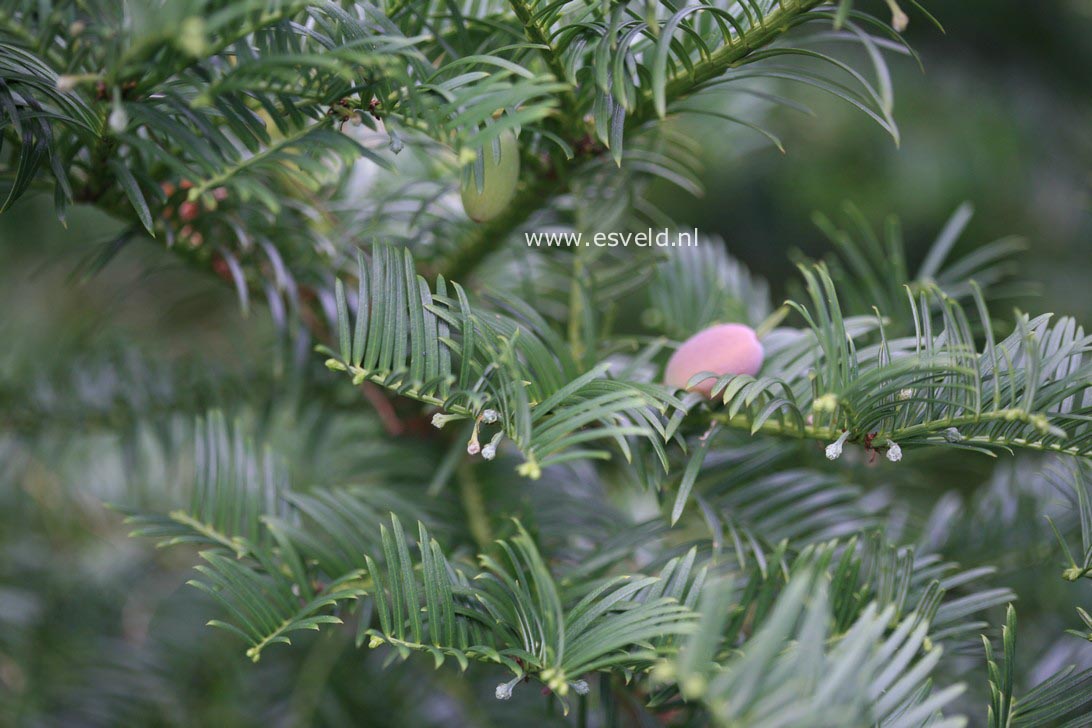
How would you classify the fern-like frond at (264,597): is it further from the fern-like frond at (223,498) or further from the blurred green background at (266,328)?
the blurred green background at (266,328)

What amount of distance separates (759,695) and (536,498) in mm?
208

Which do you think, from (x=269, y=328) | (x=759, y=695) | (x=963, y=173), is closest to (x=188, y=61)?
(x=759, y=695)

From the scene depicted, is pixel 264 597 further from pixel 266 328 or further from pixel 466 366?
Answer: pixel 266 328

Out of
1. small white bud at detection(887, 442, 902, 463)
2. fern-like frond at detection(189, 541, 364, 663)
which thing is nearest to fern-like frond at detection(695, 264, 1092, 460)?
small white bud at detection(887, 442, 902, 463)

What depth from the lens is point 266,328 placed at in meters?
0.61

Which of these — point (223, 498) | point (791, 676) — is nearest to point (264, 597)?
point (223, 498)

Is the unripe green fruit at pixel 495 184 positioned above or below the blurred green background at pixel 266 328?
above

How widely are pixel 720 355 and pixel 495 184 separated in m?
0.10

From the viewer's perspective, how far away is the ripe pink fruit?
11.1 inches

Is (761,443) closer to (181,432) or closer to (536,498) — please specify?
(536,498)

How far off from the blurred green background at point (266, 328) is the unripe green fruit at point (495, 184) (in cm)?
18

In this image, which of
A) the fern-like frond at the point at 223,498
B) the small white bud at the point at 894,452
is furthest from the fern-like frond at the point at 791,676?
the fern-like frond at the point at 223,498

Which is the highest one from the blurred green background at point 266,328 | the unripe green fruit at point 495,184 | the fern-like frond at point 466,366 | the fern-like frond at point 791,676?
the unripe green fruit at point 495,184

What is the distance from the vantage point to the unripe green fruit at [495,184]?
0.88 ft
